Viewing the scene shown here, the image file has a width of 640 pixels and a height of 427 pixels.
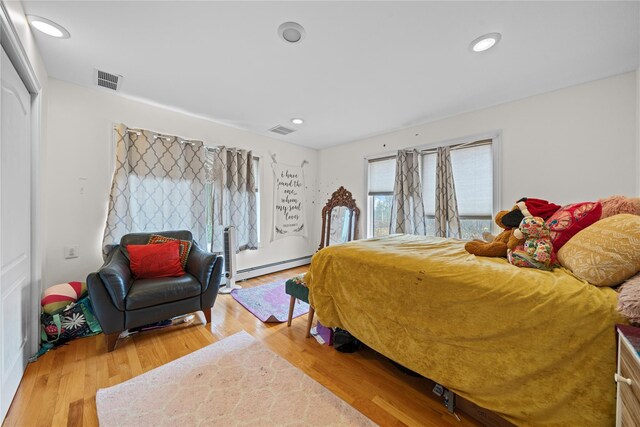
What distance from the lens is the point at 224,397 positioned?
140cm

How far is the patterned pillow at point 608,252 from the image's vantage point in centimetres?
94

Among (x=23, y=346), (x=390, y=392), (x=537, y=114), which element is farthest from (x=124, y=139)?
(x=537, y=114)

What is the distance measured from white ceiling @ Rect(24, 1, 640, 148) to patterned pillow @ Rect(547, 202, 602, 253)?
1153 millimetres

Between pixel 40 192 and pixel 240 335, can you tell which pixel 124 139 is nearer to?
pixel 40 192

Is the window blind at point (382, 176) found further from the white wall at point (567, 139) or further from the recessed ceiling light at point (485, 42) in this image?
the recessed ceiling light at point (485, 42)

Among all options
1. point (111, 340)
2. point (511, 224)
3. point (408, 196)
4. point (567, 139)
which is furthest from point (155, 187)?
point (567, 139)

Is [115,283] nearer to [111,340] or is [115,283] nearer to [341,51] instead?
[111,340]

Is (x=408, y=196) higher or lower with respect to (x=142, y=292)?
higher

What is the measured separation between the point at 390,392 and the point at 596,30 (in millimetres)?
2665

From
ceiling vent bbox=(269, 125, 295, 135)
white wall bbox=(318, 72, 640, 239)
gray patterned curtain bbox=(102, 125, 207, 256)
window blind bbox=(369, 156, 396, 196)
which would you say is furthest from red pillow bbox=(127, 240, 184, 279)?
white wall bbox=(318, 72, 640, 239)

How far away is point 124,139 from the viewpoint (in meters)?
2.50

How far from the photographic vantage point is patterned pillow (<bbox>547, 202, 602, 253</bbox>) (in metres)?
1.22

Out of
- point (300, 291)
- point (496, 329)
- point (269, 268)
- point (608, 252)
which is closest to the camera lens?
point (608, 252)

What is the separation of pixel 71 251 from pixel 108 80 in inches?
65.8
